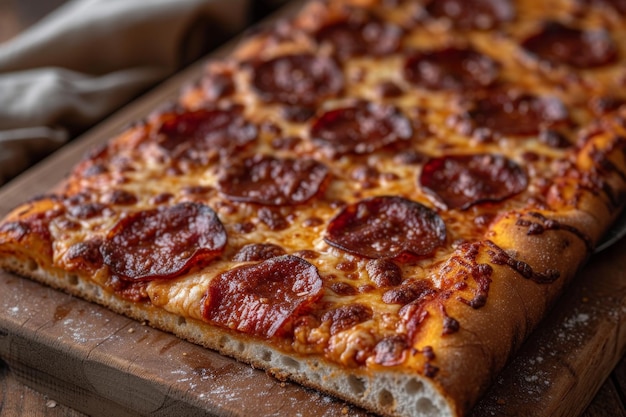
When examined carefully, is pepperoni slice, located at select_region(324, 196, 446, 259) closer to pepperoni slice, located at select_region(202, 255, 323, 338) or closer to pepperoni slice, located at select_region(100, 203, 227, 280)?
pepperoni slice, located at select_region(202, 255, 323, 338)

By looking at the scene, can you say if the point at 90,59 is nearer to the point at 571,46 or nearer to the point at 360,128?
the point at 360,128

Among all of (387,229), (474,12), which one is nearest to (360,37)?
(474,12)

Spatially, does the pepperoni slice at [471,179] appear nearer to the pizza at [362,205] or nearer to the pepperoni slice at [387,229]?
the pizza at [362,205]

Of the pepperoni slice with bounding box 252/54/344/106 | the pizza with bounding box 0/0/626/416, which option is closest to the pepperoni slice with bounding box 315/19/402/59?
the pizza with bounding box 0/0/626/416

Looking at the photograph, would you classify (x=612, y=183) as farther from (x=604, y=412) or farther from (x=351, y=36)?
(x=351, y=36)

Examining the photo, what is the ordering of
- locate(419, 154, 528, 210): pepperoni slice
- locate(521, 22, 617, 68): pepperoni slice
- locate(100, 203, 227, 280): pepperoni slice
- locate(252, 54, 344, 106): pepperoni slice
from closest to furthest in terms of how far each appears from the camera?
locate(100, 203, 227, 280): pepperoni slice < locate(419, 154, 528, 210): pepperoni slice < locate(252, 54, 344, 106): pepperoni slice < locate(521, 22, 617, 68): pepperoni slice

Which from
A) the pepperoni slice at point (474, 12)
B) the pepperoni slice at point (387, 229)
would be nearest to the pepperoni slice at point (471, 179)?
the pepperoni slice at point (387, 229)

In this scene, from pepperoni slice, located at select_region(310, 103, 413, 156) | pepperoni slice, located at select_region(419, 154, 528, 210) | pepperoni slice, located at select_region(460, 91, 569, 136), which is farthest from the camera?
pepperoni slice, located at select_region(460, 91, 569, 136)
